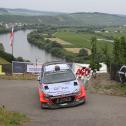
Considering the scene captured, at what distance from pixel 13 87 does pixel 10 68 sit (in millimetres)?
10179

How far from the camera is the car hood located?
16.4 metres

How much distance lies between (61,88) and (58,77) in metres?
1.48

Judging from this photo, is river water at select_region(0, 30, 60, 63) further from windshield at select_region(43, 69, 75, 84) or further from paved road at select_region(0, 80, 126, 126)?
windshield at select_region(43, 69, 75, 84)

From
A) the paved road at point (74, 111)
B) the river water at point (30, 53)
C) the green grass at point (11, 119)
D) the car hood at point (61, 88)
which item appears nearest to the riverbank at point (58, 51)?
the river water at point (30, 53)

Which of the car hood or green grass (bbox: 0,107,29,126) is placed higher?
the car hood

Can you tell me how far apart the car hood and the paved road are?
2.31 feet

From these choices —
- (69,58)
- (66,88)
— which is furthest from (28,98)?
(69,58)

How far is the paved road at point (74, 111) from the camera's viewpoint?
13.0 metres

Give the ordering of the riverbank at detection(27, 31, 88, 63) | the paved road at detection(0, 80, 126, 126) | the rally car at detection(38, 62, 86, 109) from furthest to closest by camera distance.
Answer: the riverbank at detection(27, 31, 88, 63), the rally car at detection(38, 62, 86, 109), the paved road at detection(0, 80, 126, 126)

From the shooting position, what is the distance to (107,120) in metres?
13.0

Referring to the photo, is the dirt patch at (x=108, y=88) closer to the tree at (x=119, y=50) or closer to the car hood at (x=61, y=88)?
the car hood at (x=61, y=88)

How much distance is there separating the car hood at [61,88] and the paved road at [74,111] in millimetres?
704

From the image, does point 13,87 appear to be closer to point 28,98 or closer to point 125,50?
point 28,98

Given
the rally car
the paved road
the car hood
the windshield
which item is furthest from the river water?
the car hood
